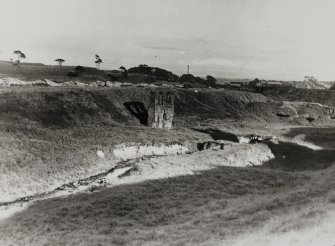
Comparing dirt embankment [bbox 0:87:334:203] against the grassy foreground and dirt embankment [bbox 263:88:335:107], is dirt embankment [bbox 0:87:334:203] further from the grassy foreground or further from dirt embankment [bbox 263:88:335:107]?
dirt embankment [bbox 263:88:335:107]

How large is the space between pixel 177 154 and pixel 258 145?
9828mm

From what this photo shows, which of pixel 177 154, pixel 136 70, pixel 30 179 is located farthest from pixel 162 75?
pixel 30 179

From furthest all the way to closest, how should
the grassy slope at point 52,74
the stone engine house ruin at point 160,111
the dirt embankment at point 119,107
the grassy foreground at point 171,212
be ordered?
1. the grassy slope at point 52,74
2. the stone engine house ruin at point 160,111
3. the dirt embankment at point 119,107
4. the grassy foreground at point 171,212

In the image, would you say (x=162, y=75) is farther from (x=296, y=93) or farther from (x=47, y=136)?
(x=47, y=136)

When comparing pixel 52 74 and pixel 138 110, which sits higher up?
pixel 52 74

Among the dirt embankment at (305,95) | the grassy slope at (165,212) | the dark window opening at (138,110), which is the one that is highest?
the dirt embankment at (305,95)

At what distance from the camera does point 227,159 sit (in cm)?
3925

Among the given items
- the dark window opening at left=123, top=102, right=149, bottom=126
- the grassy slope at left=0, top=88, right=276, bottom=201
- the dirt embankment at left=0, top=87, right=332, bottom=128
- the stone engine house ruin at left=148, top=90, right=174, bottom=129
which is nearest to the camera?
the grassy slope at left=0, top=88, right=276, bottom=201

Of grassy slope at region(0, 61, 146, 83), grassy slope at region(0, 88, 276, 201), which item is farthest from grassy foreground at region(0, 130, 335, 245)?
grassy slope at region(0, 61, 146, 83)

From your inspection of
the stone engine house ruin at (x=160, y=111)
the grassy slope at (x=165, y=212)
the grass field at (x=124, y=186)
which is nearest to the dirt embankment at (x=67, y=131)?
the grass field at (x=124, y=186)

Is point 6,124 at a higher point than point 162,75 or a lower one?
lower

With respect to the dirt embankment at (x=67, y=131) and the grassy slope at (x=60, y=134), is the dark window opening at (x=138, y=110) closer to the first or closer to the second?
the dirt embankment at (x=67, y=131)

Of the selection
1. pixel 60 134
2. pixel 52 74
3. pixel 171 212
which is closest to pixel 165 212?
pixel 171 212

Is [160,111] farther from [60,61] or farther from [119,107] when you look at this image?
[60,61]
